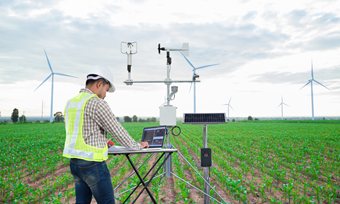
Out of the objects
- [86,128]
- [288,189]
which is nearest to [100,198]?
[86,128]

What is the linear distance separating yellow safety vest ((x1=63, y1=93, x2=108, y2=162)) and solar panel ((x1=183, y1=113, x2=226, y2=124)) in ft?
7.72

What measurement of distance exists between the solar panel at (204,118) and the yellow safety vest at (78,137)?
92.7 inches

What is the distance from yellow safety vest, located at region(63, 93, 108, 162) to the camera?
7.04ft

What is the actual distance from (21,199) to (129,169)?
11.5 feet

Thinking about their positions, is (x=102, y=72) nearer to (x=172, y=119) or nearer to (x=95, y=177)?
(x=95, y=177)

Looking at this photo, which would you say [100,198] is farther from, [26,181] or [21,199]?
[26,181]

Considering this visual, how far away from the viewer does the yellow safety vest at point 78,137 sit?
2.15 meters

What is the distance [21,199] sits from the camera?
4.60m

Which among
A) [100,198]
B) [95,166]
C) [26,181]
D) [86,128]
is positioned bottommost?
[26,181]

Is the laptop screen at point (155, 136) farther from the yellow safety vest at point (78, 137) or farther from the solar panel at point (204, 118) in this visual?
the yellow safety vest at point (78, 137)

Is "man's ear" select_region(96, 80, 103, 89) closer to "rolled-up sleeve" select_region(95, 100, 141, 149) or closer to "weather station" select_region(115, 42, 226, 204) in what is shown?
"rolled-up sleeve" select_region(95, 100, 141, 149)

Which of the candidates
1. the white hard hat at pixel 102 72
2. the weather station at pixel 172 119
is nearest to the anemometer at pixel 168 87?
the weather station at pixel 172 119

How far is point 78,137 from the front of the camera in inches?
85.5

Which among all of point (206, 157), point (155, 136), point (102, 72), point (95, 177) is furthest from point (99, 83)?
point (206, 157)
